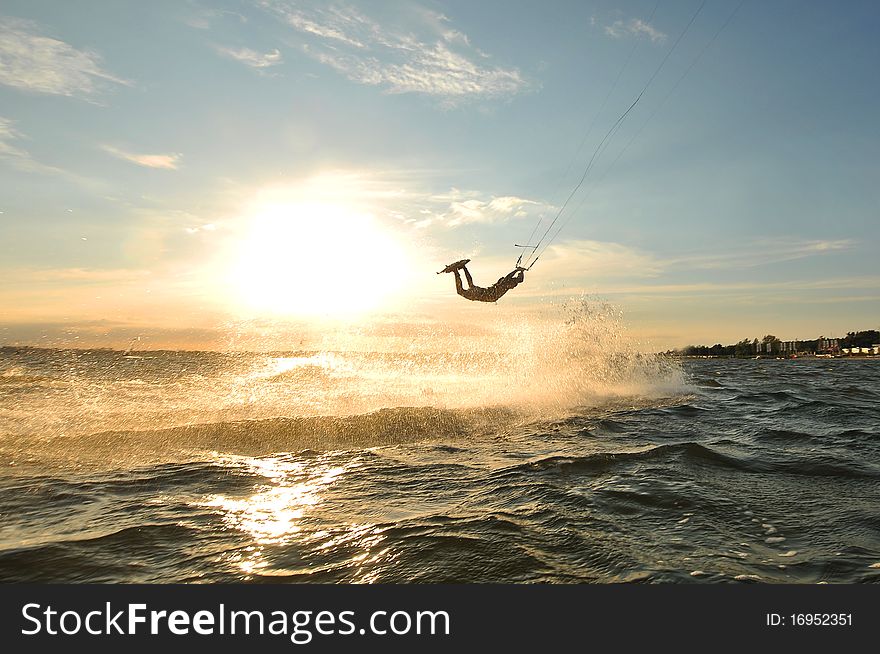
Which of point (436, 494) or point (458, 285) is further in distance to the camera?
point (458, 285)

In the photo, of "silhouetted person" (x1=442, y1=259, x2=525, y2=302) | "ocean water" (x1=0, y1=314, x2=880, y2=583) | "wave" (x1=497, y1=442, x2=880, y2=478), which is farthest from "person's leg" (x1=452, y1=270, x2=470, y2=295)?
"wave" (x1=497, y1=442, x2=880, y2=478)

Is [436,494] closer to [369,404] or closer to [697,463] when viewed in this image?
[697,463]

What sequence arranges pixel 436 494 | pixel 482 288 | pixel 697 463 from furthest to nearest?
pixel 482 288, pixel 697 463, pixel 436 494

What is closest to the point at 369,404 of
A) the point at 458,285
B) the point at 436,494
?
the point at 458,285

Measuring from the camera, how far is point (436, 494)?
912 cm

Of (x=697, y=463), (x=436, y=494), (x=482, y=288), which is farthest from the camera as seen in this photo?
(x=482, y=288)

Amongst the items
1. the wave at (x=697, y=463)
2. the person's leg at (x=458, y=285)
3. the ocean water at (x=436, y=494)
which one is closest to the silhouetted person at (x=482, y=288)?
the person's leg at (x=458, y=285)

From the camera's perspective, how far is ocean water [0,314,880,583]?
20.3 ft

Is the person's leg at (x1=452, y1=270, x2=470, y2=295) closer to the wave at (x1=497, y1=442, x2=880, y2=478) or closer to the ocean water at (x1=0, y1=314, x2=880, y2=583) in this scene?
the ocean water at (x1=0, y1=314, x2=880, y2=583)

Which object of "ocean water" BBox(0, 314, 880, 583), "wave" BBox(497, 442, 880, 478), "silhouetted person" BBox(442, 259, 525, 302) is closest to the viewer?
"ocean water" BBox(0, 314, 880, 583)

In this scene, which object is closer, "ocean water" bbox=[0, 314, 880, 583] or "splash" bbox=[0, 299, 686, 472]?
"ocean water" bbox=[0, 314, 880, 583]

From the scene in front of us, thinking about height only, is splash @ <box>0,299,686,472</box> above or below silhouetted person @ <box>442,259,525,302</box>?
below

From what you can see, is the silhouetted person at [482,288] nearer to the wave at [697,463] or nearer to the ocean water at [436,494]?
the ocean water at [436,494]

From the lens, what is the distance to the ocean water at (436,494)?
6.19 m
